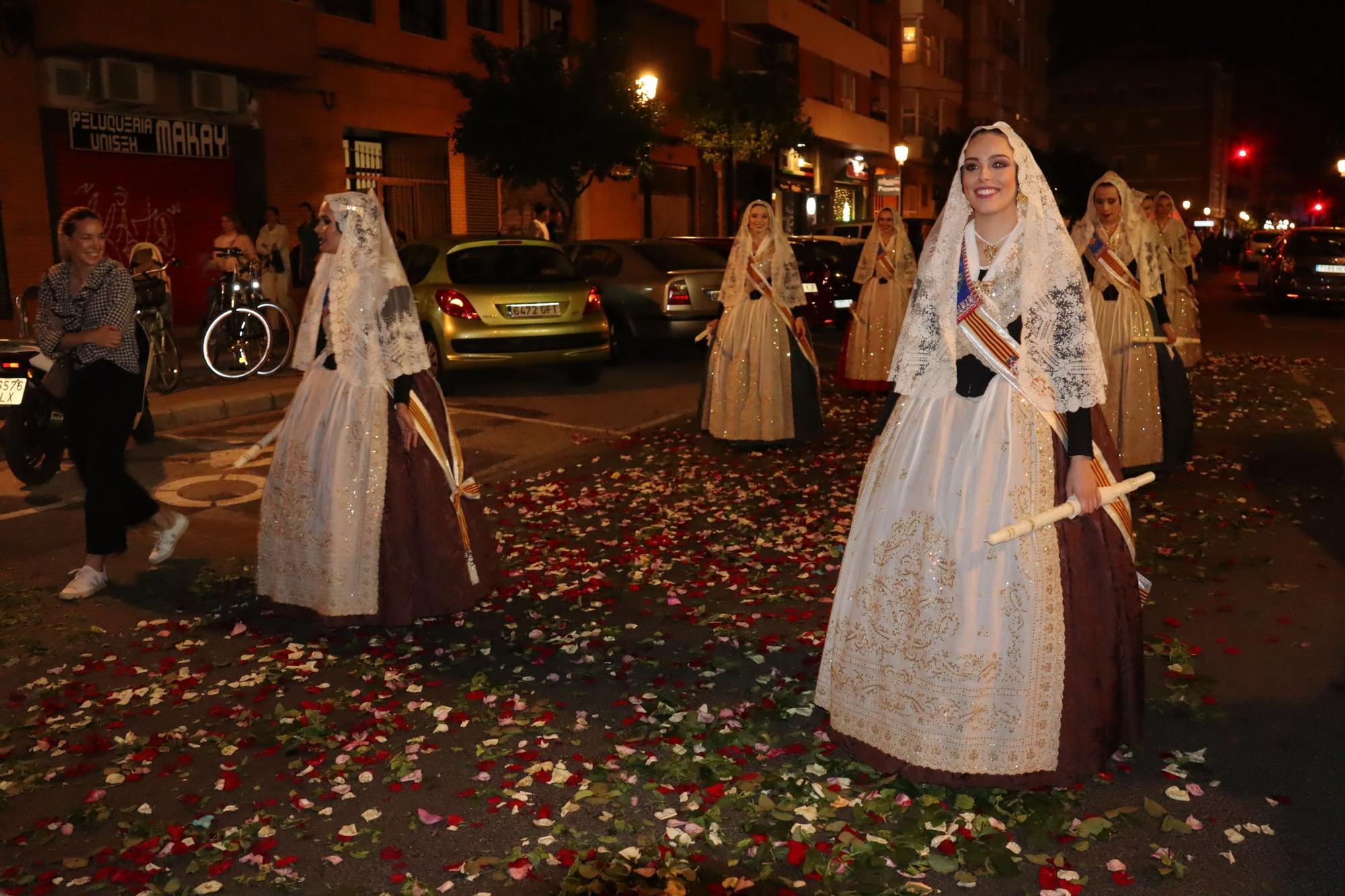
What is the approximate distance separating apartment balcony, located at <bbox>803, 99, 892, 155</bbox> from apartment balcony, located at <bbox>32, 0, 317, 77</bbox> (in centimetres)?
2134

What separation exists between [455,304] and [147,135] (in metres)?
8.28

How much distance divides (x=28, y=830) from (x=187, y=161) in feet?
57.2

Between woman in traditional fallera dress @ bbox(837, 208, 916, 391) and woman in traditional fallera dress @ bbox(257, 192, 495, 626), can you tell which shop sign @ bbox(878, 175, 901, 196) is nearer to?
woman in traditional fallera dress @ bbox(837, 208, 916, 391)

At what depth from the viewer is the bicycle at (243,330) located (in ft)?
47.5

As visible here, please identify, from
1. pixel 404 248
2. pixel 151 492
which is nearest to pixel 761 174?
pixel 404 248

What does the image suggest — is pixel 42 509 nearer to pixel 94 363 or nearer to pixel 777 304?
pixel 94 363

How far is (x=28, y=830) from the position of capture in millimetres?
4039

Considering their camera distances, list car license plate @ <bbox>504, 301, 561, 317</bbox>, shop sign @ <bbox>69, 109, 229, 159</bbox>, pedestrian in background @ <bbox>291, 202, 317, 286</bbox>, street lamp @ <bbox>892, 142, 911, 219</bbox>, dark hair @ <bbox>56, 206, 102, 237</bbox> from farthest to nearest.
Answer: street lamp @ <bbox>892, 142, 911, 219</bbox> → pedestrian in background @ <bbox>291, 202, 317, 286</bbox> → shop sign @ <bbox>69, 109, 229, 159</bbox> → car license plate @ <bbox>504, 301, 561, 317</bbox> → dark hair @ <bbox>56, 206, 102, 237</bbox>

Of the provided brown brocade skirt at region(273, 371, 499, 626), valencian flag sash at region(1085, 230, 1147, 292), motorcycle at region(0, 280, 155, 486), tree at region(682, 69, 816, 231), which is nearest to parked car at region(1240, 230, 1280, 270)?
tree at region(682, 69, 816, 231)

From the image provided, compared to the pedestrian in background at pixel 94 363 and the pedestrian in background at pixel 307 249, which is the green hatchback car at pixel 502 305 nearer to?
the pedestrian in background at pixel 307 249

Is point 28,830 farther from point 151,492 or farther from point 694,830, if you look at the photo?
point 151,492

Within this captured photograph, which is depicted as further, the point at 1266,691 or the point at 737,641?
the point at 737,641

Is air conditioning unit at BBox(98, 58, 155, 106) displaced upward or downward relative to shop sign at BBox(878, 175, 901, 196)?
upward

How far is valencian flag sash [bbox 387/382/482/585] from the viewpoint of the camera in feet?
19.6
